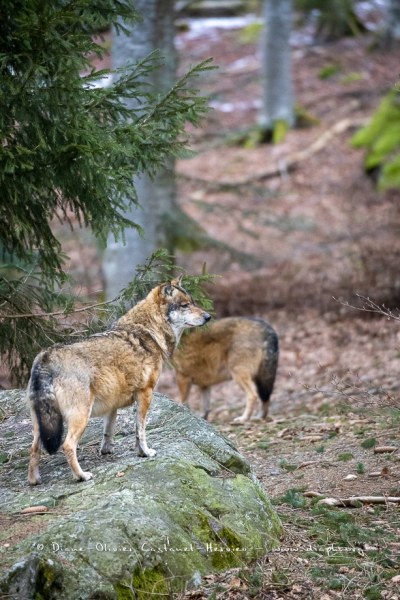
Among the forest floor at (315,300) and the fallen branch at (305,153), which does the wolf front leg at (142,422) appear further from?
the fallen branch at (305,153)

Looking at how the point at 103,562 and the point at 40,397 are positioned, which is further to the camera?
the point at 40,397

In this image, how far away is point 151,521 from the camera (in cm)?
647

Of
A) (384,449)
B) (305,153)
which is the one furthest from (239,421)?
(305,153)

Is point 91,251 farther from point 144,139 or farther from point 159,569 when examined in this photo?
point 159,569

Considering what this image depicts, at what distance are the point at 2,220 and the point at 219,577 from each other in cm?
451

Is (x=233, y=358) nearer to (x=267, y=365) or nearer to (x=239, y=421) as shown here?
(x=267, y=365)

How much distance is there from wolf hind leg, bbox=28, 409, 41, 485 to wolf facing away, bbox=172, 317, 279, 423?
240 inches

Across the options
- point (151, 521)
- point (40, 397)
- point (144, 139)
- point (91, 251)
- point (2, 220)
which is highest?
point (144, 139)

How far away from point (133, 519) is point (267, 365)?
6.96m

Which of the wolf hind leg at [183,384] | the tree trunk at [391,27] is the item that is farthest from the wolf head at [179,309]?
the tree trunk at [391,27]

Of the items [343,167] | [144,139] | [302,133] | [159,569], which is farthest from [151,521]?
[302,133]

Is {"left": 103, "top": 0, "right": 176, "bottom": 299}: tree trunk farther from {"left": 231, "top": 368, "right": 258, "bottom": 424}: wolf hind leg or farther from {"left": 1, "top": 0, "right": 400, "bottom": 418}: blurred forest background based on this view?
{"left": 231, "top": 368, "right": 258, "bottom": 424}: wolf hind leg

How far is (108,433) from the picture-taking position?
7.85m

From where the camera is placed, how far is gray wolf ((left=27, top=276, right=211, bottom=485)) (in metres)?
6.98
